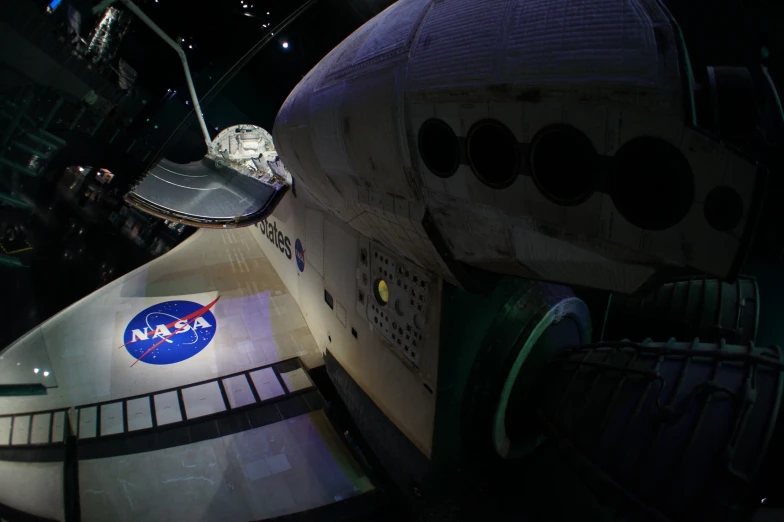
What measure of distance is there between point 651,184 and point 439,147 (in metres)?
0.87

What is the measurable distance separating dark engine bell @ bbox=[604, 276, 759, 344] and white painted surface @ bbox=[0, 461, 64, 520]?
554 cm

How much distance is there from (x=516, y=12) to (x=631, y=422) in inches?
89.6

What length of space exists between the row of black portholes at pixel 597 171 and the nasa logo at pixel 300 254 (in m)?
3.75

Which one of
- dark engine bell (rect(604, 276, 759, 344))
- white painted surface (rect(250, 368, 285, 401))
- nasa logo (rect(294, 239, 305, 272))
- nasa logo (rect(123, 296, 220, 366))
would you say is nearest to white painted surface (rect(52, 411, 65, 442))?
nasa logo (rect(123, 296, 220, 366))

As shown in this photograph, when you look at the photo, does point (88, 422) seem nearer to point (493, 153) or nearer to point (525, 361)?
point (525, 361)

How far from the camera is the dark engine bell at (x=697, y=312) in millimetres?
4211

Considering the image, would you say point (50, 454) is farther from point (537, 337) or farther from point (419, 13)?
point (419, 13)

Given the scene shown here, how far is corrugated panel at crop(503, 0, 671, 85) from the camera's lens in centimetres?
116

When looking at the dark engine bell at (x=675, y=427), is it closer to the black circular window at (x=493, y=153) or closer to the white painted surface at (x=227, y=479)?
the black circular window at (x=493, y=153)

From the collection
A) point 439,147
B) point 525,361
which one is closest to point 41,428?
point 525,361

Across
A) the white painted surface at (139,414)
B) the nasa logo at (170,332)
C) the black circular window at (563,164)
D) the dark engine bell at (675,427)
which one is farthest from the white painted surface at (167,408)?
the black circular window at (563,164)

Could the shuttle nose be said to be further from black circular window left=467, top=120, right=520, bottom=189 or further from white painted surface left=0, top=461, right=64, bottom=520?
white painted surface left=0, top=461, right=64, bottom=520

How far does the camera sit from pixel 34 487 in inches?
134

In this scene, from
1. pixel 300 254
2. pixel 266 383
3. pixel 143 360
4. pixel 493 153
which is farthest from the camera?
pixel 300 254
